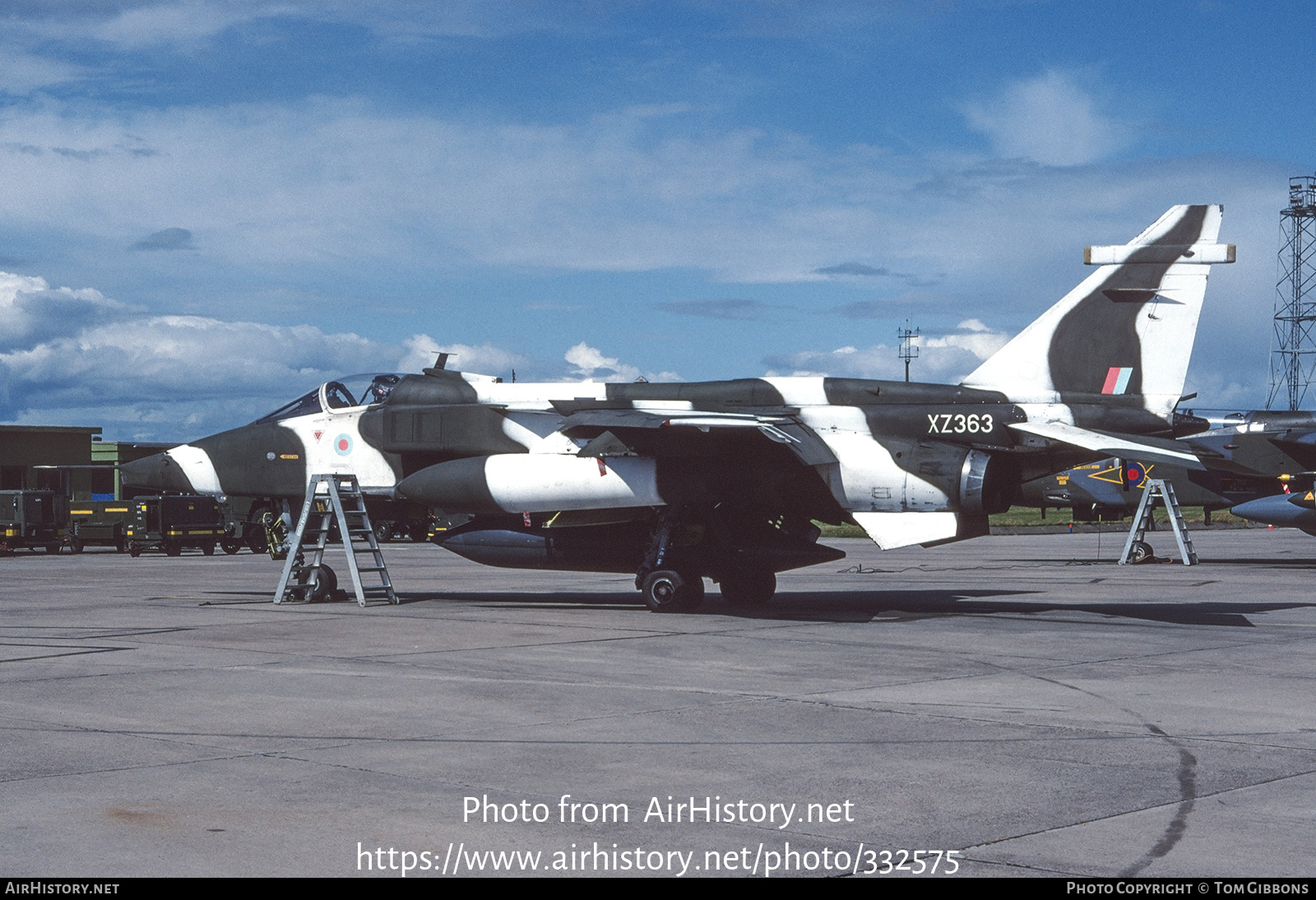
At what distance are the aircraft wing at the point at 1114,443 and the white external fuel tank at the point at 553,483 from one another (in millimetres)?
4778

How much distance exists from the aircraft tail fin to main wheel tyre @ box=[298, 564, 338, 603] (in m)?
9.80

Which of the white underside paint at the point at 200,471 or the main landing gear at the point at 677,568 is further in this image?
the white underside paint at the point at 200,471

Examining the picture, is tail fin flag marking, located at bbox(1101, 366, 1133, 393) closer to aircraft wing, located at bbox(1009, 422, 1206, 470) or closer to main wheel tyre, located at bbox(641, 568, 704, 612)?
aircraft wing, located at bbox(1009, 422, 1206, 470)

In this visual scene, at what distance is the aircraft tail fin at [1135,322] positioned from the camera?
15969mm

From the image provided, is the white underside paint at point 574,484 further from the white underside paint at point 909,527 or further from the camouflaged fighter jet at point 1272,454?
the camouflaged fighter jet at point 1272,454

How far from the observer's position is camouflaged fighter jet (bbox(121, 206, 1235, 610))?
624 inches

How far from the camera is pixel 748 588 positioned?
1808 centimetres

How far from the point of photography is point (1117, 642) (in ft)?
45.1

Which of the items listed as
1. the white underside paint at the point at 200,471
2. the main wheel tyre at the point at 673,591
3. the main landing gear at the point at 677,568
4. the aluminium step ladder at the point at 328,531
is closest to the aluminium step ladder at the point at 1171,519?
the main landing gear at the point at 677,568

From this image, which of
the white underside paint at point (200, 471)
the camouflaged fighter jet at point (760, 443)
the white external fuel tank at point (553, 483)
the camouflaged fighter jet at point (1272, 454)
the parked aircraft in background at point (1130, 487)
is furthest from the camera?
the parked aircraft in background at point (1130, 487)

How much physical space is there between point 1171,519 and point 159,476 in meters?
21.3

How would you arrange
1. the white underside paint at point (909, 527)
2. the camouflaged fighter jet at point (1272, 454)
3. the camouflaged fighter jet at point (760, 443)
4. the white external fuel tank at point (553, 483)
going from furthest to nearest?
the camouflaged fighter jet at point (1272, 454), the white external fuel tank at point (553, 483), the camouflaged fighter jet at point (760, 443), the white underside paint at point (909, 527)

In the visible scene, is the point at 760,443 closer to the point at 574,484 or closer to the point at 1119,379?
the point at 574,484

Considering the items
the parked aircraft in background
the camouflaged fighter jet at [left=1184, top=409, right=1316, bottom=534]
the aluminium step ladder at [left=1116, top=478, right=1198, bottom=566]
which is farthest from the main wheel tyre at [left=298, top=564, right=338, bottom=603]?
the camouflaged fighter jet at [left=1184, top=409, right=1316, bottom=534]
